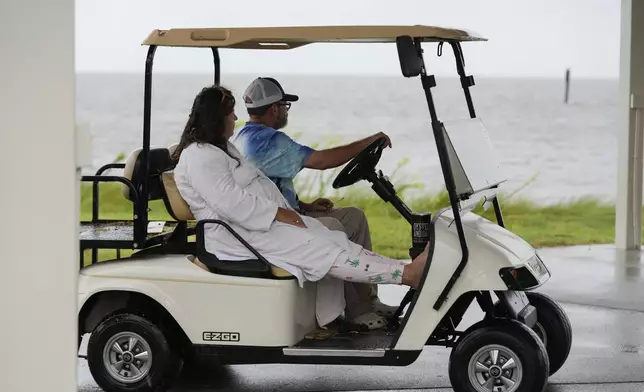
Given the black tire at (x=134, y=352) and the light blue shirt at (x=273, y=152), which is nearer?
the black tire at (x=134, y=352)

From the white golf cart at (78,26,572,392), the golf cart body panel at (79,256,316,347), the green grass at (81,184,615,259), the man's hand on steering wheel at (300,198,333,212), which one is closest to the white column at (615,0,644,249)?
the green grass at (81,184,615,259)

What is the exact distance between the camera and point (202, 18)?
16094mm

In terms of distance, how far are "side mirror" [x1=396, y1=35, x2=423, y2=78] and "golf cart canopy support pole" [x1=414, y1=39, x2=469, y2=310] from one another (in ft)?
0.10

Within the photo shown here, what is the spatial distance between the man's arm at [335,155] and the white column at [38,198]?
7.53 feet

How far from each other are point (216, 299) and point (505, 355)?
3.64ft

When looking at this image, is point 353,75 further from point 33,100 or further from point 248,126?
point 33,100

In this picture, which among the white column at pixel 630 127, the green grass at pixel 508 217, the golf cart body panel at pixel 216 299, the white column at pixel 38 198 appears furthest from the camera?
the green grass at pixel 508 217

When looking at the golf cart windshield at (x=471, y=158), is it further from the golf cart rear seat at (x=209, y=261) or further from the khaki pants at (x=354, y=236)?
the golf cart rear seat at (x=209, y=261)

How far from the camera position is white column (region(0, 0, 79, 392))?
2500 mm

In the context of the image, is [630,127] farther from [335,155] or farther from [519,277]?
[519,277]

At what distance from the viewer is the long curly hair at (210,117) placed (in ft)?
15.3

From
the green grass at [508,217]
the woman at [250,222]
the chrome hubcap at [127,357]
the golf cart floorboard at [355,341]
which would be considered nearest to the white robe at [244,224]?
the woman at [250,222]

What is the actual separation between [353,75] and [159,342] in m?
13.0

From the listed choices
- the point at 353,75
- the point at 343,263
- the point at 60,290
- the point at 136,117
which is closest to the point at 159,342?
the point at 343,263
